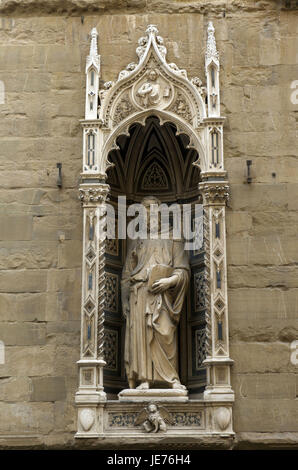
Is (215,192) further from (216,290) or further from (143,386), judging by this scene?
(143,386)

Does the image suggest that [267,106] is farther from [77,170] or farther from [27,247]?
[27,247]

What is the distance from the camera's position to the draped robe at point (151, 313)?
31.6 feet

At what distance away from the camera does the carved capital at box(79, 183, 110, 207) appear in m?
10.0

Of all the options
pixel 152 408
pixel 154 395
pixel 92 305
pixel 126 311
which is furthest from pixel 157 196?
pixel 152 408

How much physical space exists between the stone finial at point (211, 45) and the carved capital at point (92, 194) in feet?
7.10

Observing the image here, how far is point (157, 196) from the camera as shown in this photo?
35.9 ft

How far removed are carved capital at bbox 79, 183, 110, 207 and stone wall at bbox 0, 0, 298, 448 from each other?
0.75 ft

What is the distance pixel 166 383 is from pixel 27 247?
7.77ft

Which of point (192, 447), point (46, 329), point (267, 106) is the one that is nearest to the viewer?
point (192, 447)

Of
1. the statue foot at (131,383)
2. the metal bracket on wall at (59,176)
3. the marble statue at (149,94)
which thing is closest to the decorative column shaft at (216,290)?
the statue foot at (131,383)

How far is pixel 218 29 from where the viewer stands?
10773 mm

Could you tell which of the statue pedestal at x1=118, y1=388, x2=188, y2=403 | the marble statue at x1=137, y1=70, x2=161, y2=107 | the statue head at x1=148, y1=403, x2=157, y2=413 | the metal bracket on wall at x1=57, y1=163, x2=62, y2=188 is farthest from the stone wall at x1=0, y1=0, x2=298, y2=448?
the statue head at x1=148, y1=403, x2=157, y2=413

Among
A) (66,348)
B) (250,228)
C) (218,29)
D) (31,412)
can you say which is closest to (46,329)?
(66,348)

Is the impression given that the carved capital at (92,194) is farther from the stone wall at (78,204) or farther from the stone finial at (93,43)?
the stone finial at (93,43)
